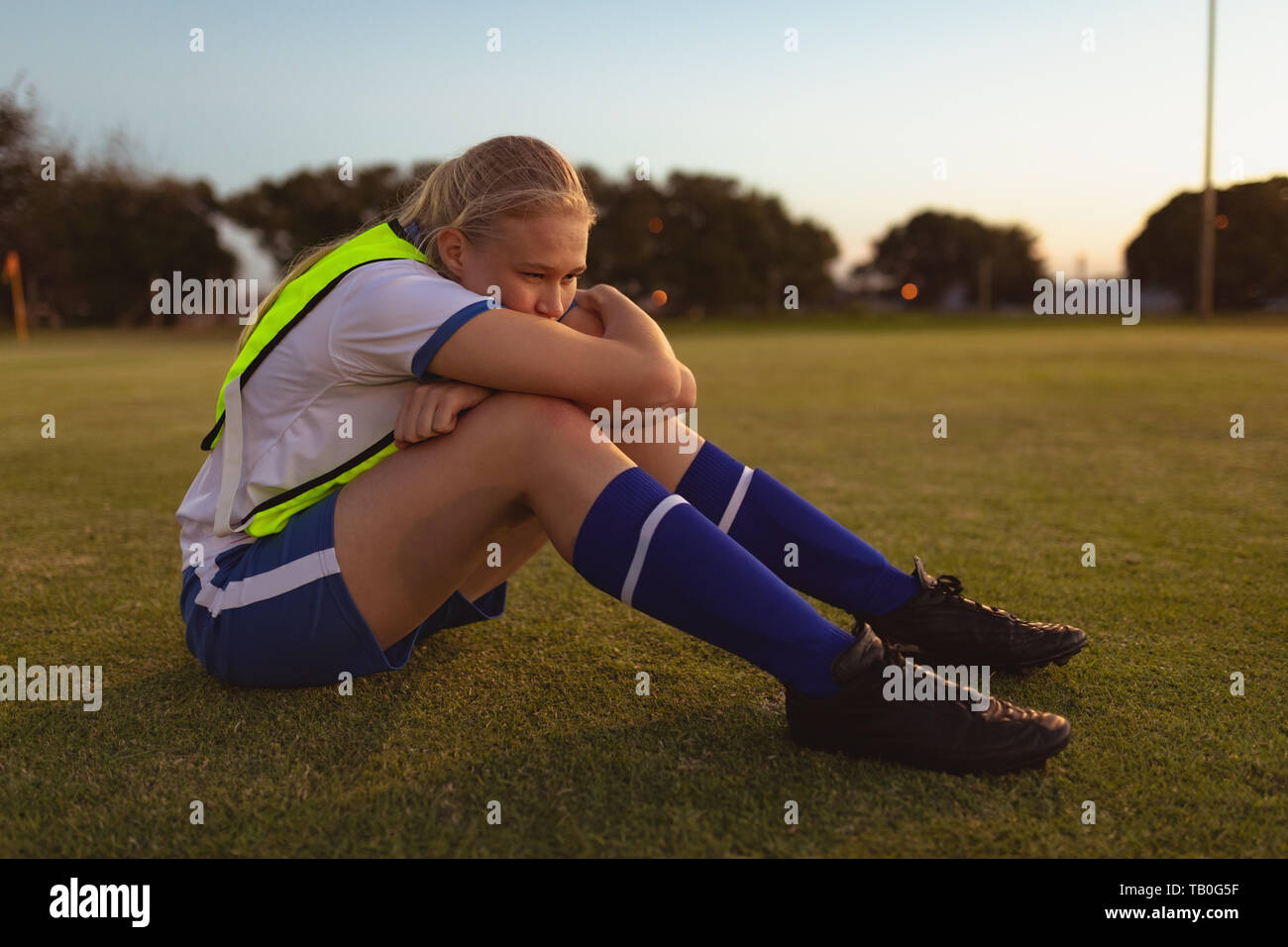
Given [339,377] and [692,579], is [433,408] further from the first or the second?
[692,579]

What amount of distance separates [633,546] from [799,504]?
20.6 inches

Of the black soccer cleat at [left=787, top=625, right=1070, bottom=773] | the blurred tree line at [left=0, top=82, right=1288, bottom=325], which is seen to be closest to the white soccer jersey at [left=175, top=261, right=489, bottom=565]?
the black soccer cleat at [left=787, top=625, right=1070, bottom=773]

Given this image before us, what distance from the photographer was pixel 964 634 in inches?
69.3

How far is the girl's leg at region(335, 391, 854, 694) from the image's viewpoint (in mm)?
1361

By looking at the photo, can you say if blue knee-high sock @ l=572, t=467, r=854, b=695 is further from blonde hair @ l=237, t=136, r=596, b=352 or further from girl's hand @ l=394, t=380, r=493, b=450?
blonde hair @ l=237, t=136, r=596, b=352

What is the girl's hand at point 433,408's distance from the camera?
1419 mm

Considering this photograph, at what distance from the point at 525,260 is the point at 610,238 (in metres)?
45.4

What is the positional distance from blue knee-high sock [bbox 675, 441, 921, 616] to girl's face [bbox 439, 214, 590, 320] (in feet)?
1.48

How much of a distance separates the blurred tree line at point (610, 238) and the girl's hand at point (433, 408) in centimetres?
2649

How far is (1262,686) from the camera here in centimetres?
178

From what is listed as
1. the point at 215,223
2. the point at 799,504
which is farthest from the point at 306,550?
the point at 215,223

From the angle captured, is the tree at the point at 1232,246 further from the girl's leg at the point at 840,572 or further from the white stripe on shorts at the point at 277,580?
the white stripe on shorts at the point at 277,580

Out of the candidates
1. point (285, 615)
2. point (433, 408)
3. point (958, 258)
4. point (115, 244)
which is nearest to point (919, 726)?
point (433, 408)
